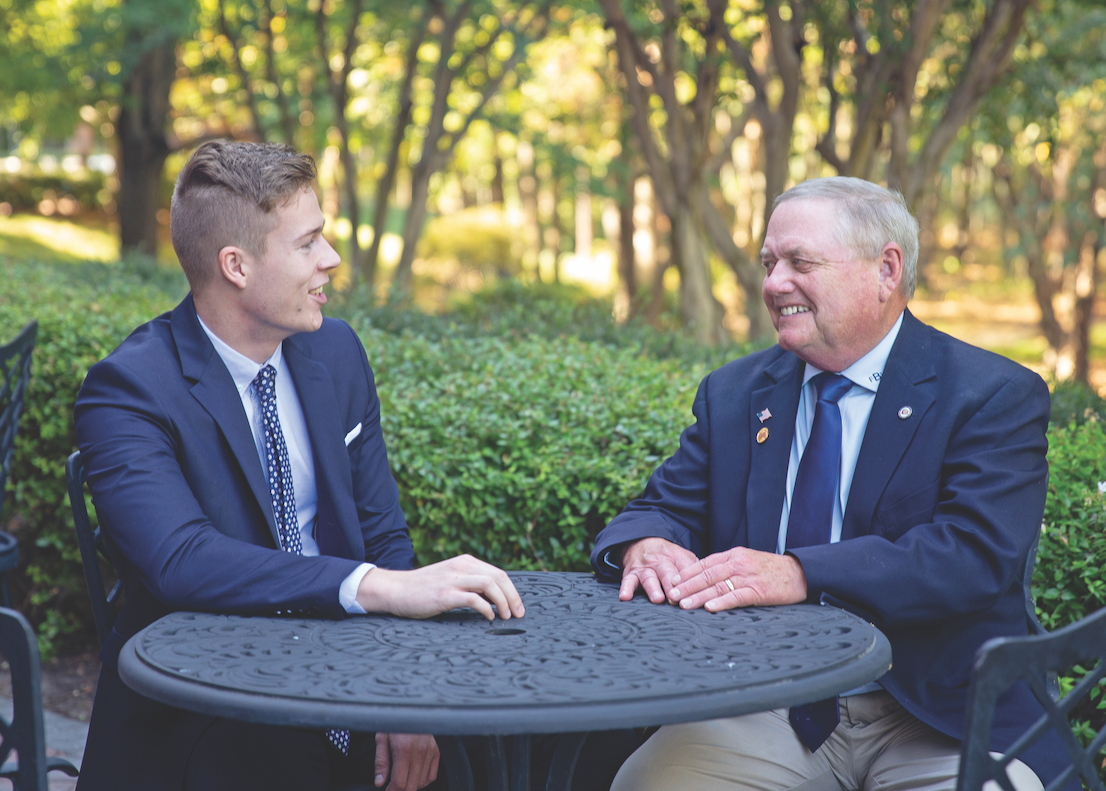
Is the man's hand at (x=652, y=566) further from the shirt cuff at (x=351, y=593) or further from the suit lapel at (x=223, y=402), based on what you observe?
the suit lapel at (x=223, y=402)

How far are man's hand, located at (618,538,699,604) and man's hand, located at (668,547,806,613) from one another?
0.04 metres

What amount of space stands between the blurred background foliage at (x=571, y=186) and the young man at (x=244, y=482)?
3.28ft

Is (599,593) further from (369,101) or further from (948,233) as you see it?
(948,233)

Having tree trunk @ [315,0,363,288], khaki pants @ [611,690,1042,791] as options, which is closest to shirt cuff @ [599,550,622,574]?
A: khaki pants @ [611,690,1042,791]

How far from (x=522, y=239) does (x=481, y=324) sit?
72.2 ft

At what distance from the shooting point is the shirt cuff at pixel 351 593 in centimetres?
219

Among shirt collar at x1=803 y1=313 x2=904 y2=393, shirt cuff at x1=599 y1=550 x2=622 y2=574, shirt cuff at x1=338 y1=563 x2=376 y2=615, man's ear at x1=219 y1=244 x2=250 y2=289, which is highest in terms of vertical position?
man's ear at x1=219 y1=244 x2=250 y2=289

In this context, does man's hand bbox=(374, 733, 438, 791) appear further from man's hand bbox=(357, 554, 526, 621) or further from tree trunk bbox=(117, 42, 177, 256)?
tree trunk bbox=(117, 42, 177, 256)

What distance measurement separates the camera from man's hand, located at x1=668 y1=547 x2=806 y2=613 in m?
2.28

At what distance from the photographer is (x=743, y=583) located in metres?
2.29

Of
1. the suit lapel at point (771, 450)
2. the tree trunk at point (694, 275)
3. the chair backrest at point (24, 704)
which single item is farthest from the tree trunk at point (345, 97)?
the chair backrest at point (24, 704)

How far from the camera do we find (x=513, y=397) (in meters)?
3.94

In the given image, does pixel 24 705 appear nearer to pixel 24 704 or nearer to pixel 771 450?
pixel 24 704

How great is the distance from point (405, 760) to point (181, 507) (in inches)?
30.9
